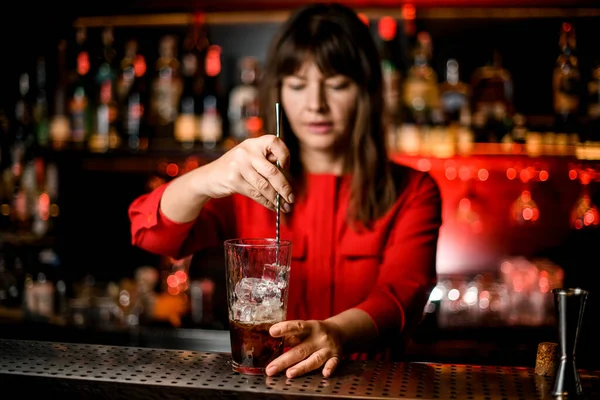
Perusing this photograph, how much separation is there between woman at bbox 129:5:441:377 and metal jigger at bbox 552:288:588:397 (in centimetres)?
51

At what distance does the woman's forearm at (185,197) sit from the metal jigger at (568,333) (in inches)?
26.8

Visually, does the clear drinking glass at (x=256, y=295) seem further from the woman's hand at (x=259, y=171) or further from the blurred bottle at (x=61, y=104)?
the blurred bottle at (x=61, y=104)

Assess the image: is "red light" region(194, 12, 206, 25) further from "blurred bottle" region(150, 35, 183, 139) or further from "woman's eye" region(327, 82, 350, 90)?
"woman's eye" region(327, 82, 350, 90)

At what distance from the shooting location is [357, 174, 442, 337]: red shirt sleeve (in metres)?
1.54

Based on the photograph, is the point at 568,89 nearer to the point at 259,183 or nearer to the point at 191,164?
the point at 191,164

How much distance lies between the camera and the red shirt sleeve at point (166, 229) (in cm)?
163

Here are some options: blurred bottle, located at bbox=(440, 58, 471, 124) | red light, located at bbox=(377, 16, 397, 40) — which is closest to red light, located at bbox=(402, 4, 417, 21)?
red light, located at bbox=(377, 16, 397, 40)

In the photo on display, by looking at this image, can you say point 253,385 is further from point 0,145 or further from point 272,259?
point 0,145

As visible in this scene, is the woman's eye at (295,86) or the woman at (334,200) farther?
the woman's eye at (295,86)

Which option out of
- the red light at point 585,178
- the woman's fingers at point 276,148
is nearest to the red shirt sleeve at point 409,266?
the woman's fingers at point 276,148

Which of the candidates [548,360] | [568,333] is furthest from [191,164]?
[568,333]

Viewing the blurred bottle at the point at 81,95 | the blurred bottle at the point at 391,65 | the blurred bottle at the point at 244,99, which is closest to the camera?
the blurred bottle at the point at 391,65

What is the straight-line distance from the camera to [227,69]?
3.66 meters

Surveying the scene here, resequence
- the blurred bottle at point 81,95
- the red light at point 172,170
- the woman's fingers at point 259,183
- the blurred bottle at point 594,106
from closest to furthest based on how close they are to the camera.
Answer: the woman's fingers at point 259,183 → the blurred bottle at point 594,106 → the blurred bottle at point 81,95 → the red light at point 172,170
